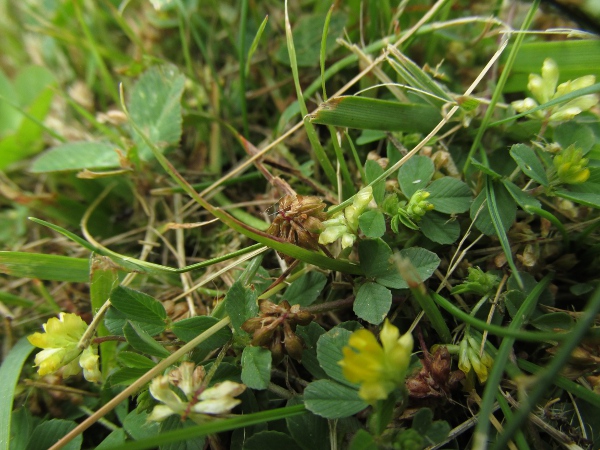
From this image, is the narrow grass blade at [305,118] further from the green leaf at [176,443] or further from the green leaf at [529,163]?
the green leaf at [176,443]

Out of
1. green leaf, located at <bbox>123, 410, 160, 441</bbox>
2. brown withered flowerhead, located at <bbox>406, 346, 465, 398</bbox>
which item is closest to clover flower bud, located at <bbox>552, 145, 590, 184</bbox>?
brown withered flowerhead, located at <bbox>406, 346, 465, 398</bbox>

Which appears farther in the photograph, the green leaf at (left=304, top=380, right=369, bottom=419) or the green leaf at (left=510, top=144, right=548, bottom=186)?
the green leaf at (left=510, top=144, right=548, bottom=186)

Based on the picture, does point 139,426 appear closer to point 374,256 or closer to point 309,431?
point 309,431

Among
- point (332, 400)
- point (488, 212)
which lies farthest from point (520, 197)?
point (332, 400)

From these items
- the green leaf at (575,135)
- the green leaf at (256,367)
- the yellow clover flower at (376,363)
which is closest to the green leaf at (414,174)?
the green leaf at (575,135)

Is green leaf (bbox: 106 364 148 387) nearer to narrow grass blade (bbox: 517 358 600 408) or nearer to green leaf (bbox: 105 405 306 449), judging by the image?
green leaf (bbox: 105 405 306 449)

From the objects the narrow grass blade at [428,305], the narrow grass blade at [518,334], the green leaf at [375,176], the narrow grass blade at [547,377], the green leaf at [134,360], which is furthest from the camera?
the green leaf at [375,176]

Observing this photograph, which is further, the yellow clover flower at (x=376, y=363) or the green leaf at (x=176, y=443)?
the green leaf at (x=176, y=443)

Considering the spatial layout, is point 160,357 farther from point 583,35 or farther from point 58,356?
point 583,35
